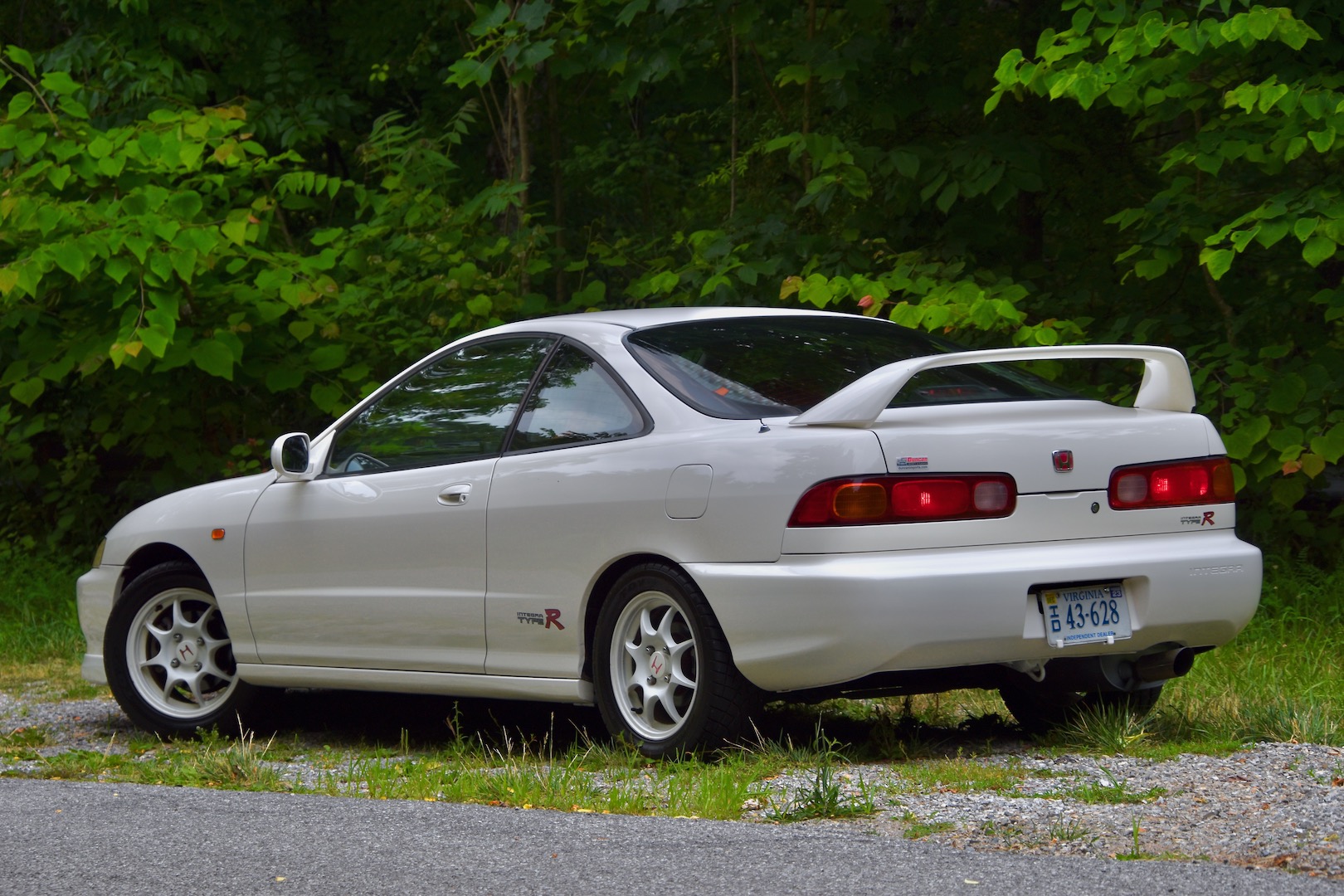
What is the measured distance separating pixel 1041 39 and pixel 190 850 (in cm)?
607

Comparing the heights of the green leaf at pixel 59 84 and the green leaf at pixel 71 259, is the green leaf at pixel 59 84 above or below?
above

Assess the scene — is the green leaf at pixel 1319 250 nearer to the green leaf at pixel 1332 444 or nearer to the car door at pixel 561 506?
the green leaf at pixel 1332 444

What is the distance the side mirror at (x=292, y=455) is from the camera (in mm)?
6469

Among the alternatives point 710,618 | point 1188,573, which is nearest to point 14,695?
point 710,618

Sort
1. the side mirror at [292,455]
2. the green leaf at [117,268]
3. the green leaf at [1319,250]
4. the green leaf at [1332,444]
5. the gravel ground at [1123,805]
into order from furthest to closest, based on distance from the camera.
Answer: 1. the green leaf at [117,268]
2. the green leaf at [1332,444]
3. the green leaf at [1319,250]
4. the side mirror at [292,455]
5. the gravel ground at [1123,805]

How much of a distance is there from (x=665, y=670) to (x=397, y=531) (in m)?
1.27

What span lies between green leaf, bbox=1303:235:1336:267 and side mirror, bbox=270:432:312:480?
4.61 meters

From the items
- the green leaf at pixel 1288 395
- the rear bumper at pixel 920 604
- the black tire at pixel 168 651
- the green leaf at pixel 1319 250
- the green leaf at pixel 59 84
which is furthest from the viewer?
the green leaf at pixel 59 84

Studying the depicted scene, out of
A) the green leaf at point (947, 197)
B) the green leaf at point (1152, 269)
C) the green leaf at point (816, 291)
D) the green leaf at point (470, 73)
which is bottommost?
the green leaf at point (816, 291)

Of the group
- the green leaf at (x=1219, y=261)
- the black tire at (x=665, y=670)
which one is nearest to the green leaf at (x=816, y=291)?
the green leaf at (x=1219, y=261)

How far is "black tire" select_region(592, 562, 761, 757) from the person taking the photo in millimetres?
5152

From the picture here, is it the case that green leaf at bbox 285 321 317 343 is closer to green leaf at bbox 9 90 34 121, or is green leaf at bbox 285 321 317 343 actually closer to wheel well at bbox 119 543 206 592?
green leaf at bbox 9 90 34 121

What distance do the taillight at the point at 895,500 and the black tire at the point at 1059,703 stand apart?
39.1 inches

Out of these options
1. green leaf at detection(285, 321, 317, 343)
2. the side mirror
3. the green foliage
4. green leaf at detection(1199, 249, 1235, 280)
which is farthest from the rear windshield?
green leaf at detection(285, 321, 317, 343)
